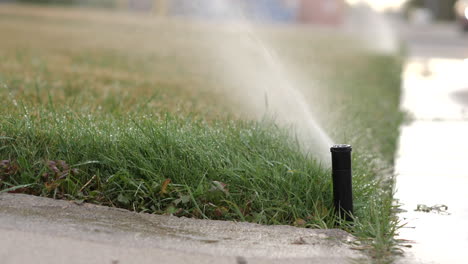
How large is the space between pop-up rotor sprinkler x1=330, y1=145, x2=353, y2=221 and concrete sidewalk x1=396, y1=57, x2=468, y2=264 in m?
0.31

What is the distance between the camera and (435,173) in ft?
15.2

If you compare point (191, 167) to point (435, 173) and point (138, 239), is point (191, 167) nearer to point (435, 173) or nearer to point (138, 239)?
point (138, 239)

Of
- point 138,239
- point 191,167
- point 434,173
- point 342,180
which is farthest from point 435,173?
point 138,239

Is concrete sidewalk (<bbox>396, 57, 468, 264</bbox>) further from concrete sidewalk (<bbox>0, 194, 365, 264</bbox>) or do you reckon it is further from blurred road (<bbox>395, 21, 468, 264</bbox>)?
concrete sidewalk (<bbox>0, 194, 365, 264</bbox>)

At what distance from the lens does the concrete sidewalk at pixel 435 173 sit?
326 centimetres

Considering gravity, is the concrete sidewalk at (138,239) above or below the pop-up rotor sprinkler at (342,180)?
Answer: below

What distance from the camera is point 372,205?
355cm

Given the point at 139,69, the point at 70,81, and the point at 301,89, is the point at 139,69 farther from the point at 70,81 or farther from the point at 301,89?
the point at 301,89

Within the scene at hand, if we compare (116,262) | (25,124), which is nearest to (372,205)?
(116,262)

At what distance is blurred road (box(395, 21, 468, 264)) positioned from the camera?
129 inches

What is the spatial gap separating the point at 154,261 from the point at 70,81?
5098 mm

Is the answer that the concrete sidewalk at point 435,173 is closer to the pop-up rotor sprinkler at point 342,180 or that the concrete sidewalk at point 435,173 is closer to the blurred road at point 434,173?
the blurred road at point 434,173

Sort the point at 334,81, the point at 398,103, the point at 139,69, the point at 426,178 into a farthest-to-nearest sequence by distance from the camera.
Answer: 1. the point at 139,69
2. the point at 334,81
3. the point at 398,103
4. the point at 426,178

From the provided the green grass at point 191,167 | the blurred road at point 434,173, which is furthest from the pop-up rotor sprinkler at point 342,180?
the blurred road at point 434,173
